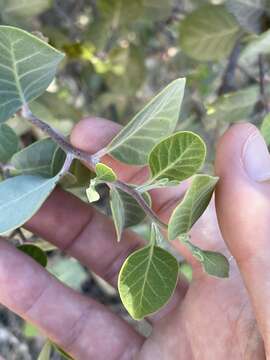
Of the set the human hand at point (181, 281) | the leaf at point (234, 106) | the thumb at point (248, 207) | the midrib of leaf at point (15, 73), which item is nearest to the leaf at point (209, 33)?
the leaf at point (234, 106)

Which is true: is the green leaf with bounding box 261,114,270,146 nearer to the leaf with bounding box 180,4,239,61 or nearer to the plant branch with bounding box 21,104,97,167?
the plant branch with bounding box 21,104,97,167

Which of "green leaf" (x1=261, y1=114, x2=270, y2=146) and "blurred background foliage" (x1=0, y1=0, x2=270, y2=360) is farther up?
Answer: "green leaf" (x1=261, y1=114, x2=270, y2=146)

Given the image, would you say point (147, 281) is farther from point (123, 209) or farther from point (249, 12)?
point (249, 12)

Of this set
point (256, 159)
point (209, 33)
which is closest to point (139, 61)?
point (209, 33)

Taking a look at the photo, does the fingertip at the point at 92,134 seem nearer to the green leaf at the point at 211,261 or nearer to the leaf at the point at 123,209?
the leaf at the point at 123,209

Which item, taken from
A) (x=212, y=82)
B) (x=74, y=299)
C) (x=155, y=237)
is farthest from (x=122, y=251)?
(x=212, y=82)

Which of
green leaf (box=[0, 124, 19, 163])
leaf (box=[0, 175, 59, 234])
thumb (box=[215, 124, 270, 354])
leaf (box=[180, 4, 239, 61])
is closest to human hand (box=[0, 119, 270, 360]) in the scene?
thumb (box=[215, 124, 270, 354])
